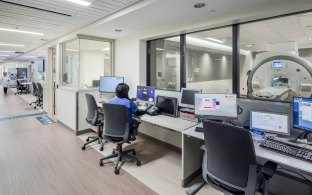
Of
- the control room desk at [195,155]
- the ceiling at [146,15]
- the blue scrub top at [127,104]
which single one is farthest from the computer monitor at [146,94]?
the control room desk at [195,155]

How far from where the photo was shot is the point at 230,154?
1563 millimetres

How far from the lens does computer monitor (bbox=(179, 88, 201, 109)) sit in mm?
2905

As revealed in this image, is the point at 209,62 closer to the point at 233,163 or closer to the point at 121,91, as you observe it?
the point at 121,91

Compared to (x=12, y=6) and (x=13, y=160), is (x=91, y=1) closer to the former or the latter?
(x=12, y=6)

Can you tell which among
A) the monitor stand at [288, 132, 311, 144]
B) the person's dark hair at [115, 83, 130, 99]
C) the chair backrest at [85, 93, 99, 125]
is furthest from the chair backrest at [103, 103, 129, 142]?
the monitor stand at [288, 132, 311, 144]

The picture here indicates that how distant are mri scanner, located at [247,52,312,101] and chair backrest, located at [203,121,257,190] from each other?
128 centimetres

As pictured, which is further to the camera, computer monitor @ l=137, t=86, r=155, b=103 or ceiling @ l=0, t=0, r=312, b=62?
computer monitor @ l=137, t=86, r=155, b=103

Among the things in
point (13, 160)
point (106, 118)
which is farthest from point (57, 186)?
point (13, 160)

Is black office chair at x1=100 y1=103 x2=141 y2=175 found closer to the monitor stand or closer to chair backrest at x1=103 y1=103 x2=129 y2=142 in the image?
chair backrest at x1=103 y1=103 x2=129 y2=142

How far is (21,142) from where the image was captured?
388 centimetres

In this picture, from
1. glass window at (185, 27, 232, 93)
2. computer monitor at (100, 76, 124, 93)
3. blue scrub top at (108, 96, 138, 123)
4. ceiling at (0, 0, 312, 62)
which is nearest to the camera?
ceiling at (0, 0, 312, 62)

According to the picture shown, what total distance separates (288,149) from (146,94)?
7.86ft

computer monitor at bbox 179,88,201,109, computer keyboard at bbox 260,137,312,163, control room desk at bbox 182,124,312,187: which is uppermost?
computer monitor at bbox 179,88,201,109

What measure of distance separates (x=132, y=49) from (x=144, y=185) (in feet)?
9.32
